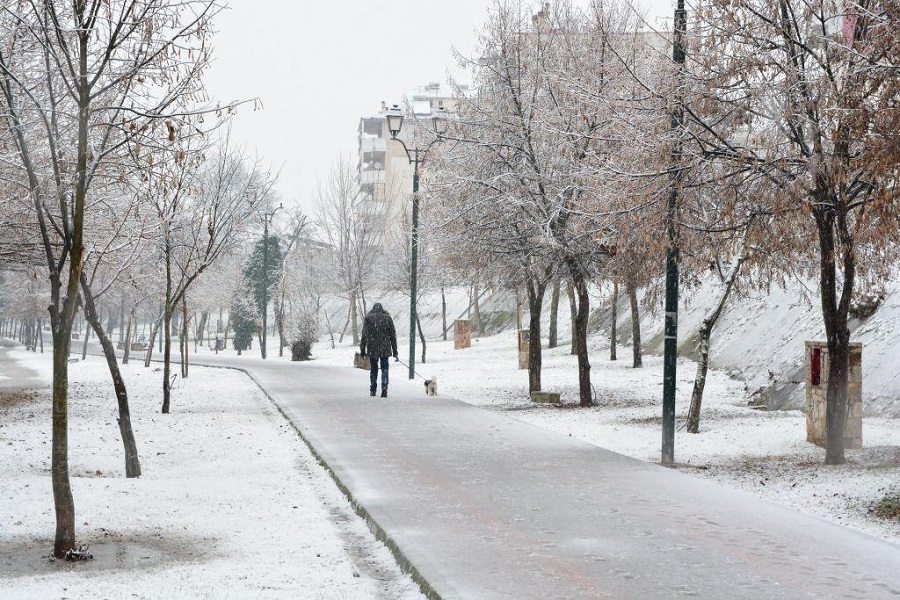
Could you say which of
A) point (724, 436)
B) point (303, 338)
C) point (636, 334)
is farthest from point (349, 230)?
point (724, 436)

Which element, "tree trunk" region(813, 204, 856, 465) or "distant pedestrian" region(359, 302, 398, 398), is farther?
"distant pedestrian" region(359, 302, 398, 398)

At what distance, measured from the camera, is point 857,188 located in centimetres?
1099

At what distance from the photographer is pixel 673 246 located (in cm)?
1192

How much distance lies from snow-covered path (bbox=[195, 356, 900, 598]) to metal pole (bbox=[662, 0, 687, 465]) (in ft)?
2.31

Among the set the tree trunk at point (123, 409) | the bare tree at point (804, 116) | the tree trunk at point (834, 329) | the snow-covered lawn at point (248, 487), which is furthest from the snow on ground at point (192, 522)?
the tree trunk at point (834, 329)

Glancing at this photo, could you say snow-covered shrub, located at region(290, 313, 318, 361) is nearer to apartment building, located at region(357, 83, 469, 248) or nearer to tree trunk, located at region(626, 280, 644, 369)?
apartment building, located at region(357, 83, 469, 248)

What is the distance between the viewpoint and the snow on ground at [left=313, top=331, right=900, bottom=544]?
990 cm

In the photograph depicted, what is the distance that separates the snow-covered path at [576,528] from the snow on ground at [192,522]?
0.38 meters

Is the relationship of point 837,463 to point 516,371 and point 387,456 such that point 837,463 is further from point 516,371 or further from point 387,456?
point 516,371

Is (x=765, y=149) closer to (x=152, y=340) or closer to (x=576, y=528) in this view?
(x=576, y=528)


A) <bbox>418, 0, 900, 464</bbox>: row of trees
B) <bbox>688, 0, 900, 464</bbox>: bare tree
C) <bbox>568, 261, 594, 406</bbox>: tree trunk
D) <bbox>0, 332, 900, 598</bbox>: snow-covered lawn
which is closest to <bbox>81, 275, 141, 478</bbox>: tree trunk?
<bbox>0, 332, 900, 598</bbox>: snow-covered lawn

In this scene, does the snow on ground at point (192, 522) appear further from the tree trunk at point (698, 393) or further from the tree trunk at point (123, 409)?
the tree trunk at point (698, 393)

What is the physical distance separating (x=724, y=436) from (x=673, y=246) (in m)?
3.79

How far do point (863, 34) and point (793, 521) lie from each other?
505 centimetres
